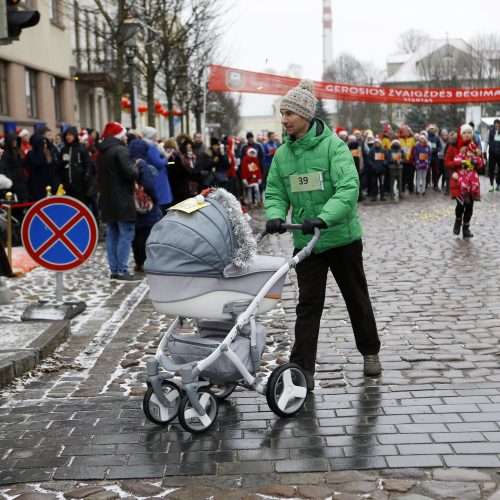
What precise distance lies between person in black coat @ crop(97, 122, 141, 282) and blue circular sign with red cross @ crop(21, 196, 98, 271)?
2286 mm

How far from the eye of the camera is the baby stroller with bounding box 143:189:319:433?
5.14 m

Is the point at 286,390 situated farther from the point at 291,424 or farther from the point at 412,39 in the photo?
the point at 412,39

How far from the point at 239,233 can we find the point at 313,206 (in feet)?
2.79

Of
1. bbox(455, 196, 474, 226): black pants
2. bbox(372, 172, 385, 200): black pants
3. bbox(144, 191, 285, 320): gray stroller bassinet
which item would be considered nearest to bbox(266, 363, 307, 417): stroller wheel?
bbox(144, 191, 285, 320): gray stroller bassinet

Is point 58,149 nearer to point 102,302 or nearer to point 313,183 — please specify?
point 102,302

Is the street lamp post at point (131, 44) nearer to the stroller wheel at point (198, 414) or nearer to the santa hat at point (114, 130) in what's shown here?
the santa hat at point (114, 130)

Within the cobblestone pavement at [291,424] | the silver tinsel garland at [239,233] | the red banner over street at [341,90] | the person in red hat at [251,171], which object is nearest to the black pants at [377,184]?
the person in red hat at [251,171]

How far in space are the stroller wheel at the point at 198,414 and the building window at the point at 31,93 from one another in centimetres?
2414

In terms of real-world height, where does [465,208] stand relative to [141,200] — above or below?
below

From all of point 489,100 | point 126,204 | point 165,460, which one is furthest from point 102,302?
point 489,100

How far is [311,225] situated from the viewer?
18.1ft

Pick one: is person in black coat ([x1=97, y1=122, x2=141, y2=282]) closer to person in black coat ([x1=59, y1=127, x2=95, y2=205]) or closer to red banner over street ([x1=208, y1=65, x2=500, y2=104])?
person in black coat ([x1=59, y1=127, x2=95, y2=205])

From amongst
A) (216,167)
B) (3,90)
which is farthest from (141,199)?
(3,90)

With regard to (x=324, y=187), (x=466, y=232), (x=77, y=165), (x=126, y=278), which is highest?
(x=324, y=187)
